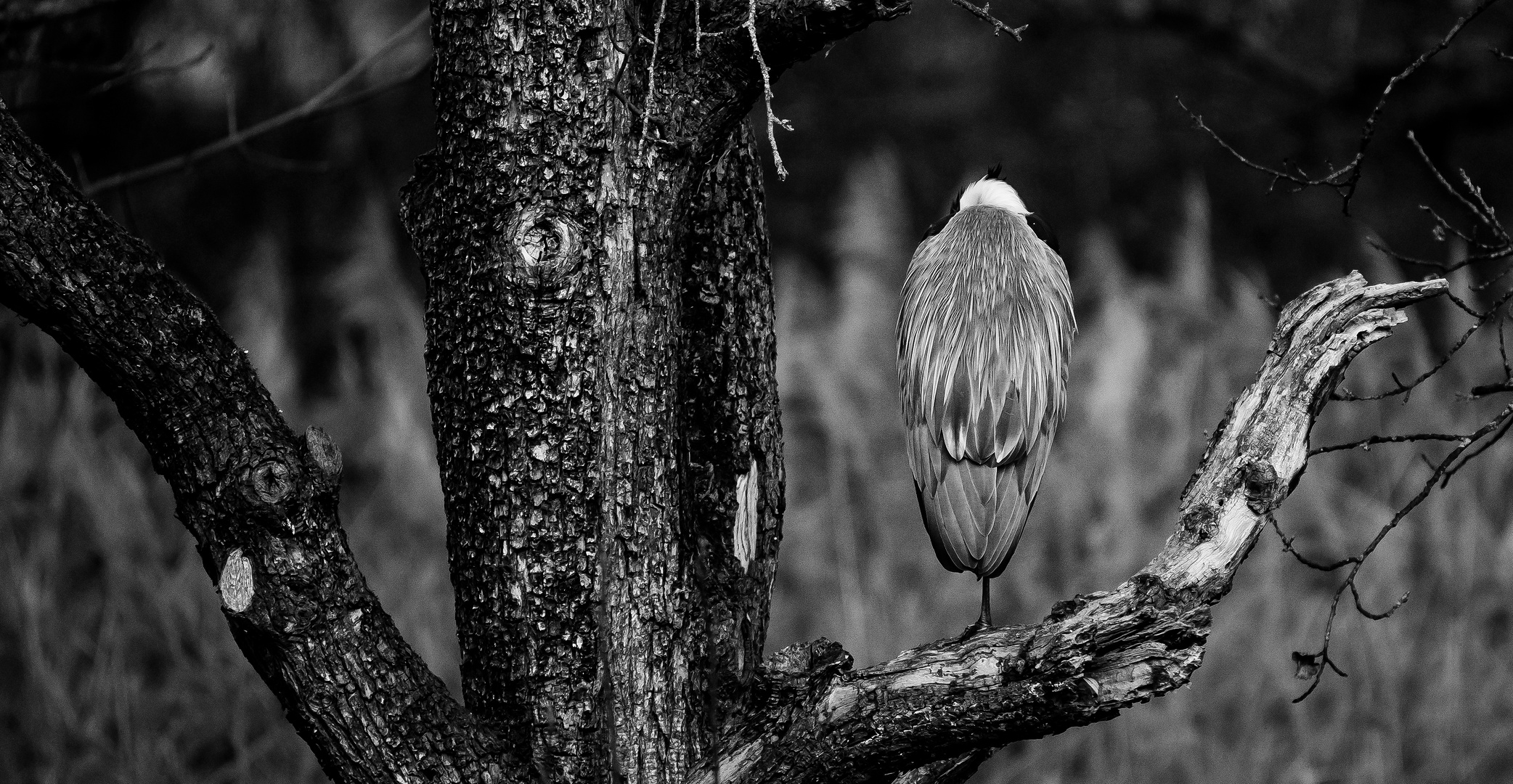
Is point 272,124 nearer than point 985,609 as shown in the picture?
No

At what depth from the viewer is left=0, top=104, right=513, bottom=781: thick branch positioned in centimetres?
156

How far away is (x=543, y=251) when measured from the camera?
1693 millimetres

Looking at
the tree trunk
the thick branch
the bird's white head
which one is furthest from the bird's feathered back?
the thick branch

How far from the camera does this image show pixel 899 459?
18.0ft

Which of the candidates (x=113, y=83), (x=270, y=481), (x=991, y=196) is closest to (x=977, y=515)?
(x=991, y=196)

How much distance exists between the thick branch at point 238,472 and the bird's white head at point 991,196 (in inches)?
52.8

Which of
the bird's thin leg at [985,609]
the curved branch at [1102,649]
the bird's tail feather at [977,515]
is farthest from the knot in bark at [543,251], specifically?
the bird's thin leg at [985,609]

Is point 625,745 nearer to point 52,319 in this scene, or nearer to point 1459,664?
point 52,319

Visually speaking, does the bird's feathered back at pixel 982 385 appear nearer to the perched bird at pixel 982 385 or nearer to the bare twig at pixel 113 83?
the perched bird at pixel 982 385

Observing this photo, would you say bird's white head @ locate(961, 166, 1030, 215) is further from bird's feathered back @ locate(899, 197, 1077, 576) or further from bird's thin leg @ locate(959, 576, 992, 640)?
bird's thin leg @ locate(959, 576, 992, 640)

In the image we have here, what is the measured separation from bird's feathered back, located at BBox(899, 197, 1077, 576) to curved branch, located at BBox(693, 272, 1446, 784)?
391mm

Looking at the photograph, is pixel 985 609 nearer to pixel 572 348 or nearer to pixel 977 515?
pixel 977 515

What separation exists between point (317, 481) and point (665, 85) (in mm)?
712

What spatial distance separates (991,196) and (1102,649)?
117 centimetres
